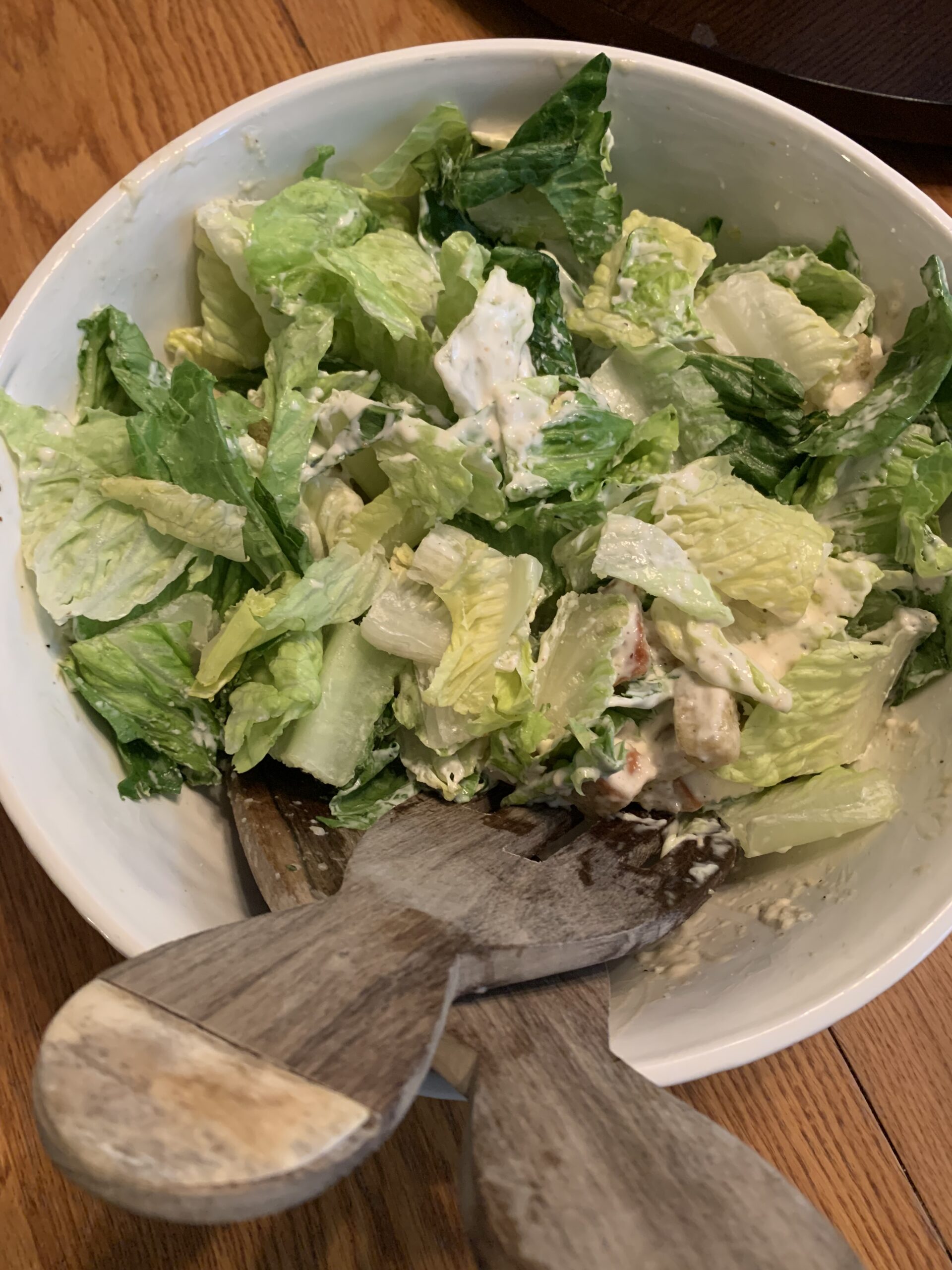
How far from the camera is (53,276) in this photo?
934 mm

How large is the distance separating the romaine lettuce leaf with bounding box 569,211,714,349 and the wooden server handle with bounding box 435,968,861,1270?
84 centimetres

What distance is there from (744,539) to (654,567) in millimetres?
121

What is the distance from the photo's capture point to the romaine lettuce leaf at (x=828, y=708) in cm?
102

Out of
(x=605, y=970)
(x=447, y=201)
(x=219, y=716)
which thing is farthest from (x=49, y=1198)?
(x=447, y=201)

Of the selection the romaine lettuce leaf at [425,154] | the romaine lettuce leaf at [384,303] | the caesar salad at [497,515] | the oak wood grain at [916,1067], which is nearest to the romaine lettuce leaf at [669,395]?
the caesar salad at [497,515]

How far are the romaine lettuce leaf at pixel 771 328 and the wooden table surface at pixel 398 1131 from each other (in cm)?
51

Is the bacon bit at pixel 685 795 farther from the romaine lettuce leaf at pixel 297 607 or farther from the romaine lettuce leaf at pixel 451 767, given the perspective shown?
the romaine lettuce leaf at pixel 297 607

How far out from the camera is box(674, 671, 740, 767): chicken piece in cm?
98

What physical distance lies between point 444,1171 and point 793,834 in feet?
1.96

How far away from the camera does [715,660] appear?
39.0 inches

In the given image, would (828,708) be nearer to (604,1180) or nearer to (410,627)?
(410,627)

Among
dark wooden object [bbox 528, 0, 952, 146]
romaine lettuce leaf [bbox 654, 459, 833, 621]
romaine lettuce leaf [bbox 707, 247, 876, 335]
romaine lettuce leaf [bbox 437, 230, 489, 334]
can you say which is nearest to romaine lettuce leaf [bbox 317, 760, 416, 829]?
romaine lettuce leaf [bbox 654, 459, 833, 621]

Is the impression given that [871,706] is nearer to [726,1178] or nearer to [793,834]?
[793,834]

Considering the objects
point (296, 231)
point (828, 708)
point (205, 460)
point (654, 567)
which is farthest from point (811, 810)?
point (296, 231)
